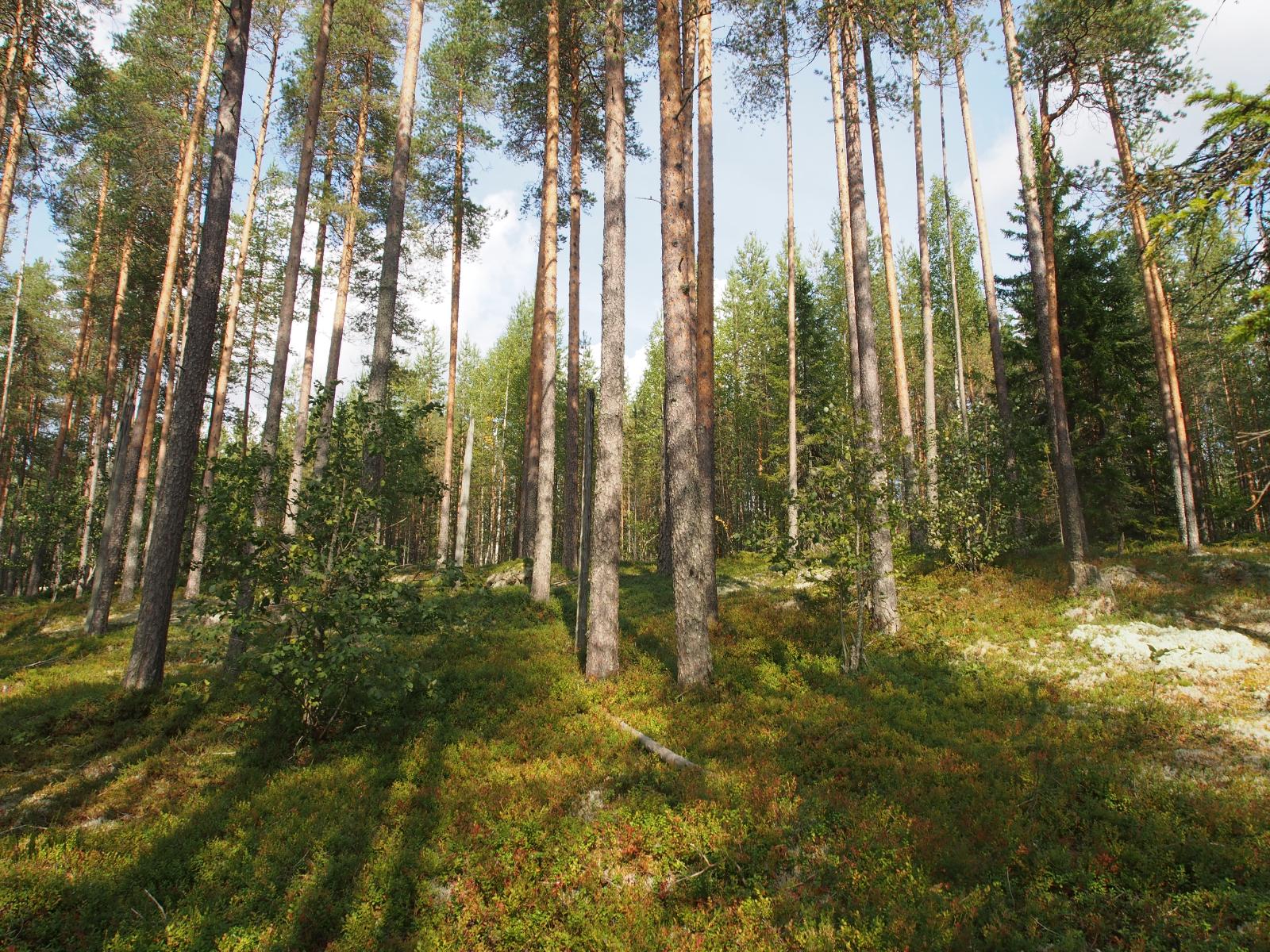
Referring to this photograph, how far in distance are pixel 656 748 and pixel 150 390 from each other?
18.8 meters

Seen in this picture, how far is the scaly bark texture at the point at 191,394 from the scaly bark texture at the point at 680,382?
6.78 metres

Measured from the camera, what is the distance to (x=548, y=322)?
16406 mm

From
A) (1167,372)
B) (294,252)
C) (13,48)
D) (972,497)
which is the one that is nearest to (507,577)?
(294,252)

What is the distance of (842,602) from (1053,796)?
14.0 ft

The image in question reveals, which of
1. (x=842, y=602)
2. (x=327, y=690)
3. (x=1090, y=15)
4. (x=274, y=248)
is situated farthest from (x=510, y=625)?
(x=274, y=248)

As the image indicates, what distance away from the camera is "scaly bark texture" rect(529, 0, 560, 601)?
1433 centimetres

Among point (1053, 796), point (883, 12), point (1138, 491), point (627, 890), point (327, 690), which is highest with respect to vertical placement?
point (883, 12)

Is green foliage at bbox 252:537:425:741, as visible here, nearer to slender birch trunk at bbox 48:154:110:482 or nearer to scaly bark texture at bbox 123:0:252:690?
scaly bark texture at bbox 123:0:252:690

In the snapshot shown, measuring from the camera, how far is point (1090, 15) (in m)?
12.9

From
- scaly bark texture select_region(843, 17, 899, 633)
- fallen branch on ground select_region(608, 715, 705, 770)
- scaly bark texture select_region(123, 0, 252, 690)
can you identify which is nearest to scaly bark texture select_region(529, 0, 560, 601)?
fallen branch on ground select_region(608, 715, 705, 770)

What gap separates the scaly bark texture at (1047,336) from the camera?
12812mm

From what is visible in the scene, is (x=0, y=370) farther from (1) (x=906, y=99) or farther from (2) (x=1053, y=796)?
(2) (x=1053, y=796)

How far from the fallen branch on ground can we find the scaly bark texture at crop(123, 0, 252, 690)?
6.52 metres

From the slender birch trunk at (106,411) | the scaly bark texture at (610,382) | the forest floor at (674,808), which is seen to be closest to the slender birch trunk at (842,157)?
the scaly bark texture at (610,382)
